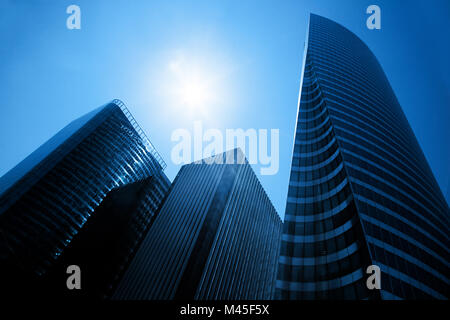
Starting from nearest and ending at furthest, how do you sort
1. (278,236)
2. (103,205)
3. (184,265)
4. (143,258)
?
1. (184,265)
2. (143,258)
3. (103,205)
4. (278,236)

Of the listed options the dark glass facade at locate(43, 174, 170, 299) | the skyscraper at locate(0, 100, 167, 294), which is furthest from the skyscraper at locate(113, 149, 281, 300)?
the skyscraper at locate(0, 100, 167, 294)

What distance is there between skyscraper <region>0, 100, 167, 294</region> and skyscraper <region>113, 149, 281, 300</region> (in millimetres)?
25527

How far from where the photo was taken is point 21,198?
73.6 meters

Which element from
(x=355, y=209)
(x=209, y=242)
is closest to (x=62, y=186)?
(x=209, y=242)

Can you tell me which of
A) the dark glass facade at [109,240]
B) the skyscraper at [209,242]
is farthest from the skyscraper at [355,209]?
the dark glass facade at [109,240]

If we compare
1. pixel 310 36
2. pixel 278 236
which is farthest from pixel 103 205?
pixel 310 36

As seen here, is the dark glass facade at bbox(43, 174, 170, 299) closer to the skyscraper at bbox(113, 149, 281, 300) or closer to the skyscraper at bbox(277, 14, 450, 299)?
the skyscraper at bbox(113, 149, 281, 300)

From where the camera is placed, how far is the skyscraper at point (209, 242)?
6206 cm

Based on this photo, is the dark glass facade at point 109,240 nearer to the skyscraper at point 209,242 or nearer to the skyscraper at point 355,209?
the skyscraper at point 209,242

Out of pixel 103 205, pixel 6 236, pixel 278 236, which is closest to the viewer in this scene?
pixel 6 236

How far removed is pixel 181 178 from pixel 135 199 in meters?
Answer: 37.0

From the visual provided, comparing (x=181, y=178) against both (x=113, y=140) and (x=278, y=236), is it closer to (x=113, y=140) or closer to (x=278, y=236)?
(x=113, y=140)

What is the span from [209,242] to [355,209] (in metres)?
43.3

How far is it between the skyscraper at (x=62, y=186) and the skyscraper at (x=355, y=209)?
7284cm
